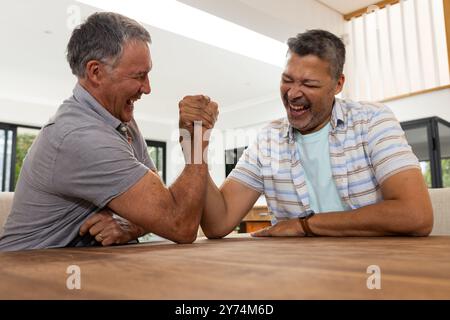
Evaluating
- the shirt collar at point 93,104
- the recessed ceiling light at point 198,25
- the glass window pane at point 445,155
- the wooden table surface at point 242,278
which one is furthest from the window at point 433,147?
the wooden table surface at point 242,278

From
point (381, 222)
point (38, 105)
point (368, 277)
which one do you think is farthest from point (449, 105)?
point (38, 105)

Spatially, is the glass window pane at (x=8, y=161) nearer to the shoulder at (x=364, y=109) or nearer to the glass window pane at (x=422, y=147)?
the glass window pane at (x=422, y=147)

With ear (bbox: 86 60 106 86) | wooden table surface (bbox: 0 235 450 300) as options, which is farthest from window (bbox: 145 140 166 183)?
wooden table surface (bbox: 0 235 450 300)

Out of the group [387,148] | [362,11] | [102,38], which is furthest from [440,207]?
[362,11]

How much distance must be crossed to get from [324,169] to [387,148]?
0.75ft

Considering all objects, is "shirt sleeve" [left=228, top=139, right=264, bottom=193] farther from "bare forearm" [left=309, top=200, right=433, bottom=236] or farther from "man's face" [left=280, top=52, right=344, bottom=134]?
"bare forearm" [left=309, top=200, right=433, bottom=236]

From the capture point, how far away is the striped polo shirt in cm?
129

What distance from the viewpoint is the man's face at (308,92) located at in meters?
1.52

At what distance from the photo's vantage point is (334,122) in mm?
1451

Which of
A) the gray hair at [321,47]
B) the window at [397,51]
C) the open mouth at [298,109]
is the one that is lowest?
the open mouth at [298,109]

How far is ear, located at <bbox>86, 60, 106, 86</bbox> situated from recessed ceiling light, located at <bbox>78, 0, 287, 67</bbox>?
2.02 meters

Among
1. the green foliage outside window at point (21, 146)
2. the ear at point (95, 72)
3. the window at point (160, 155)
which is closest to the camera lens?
the ear at point (95, 72)

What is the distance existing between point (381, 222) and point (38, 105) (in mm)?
6348

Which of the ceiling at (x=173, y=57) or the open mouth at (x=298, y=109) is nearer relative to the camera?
the open mouth at (x=298, y=109)
